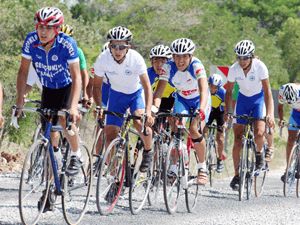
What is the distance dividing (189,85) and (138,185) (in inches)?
74.4

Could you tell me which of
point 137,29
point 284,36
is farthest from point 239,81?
point 284,36

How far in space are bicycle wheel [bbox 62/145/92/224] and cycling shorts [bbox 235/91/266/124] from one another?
4715mm

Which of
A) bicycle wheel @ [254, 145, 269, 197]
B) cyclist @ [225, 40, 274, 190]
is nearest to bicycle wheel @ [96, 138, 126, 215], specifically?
cyclist @ [225, 40, 274, 190]

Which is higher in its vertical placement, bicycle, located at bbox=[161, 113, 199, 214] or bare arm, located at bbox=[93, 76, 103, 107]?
bare arm, located at bbox=[93, 76, 103, 107]

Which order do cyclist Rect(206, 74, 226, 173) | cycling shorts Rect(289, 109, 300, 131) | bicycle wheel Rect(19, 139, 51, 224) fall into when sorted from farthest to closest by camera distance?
cyclist Rect(206, 74, 226, 173), cycling shorts Rect(289, 109, 300, 131), bicycle wheel Rect(19, 139, 51, 224)

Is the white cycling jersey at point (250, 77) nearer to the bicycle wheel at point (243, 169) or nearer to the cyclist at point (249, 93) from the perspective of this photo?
the cyclist at point (249, 93)

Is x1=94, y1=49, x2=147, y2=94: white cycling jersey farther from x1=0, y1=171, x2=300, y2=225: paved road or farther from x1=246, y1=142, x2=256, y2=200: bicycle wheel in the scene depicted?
x1=246, y1=142, x2=256, y2=200: bicycle wheel

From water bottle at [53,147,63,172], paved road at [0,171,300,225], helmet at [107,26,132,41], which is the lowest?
paved road at [0,171,300,225]

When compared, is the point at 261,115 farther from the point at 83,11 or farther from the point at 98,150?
the point at 83,11

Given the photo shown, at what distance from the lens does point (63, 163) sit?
28.9ft

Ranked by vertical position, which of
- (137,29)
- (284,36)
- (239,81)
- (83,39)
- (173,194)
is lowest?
(173,194)

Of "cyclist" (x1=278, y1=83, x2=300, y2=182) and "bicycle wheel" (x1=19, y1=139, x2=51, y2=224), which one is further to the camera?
"cyclist" (x1=278, y1=83, x2=300, y2=182)

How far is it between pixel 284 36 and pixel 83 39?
44531mm

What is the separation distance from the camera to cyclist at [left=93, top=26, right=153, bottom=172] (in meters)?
10.2
